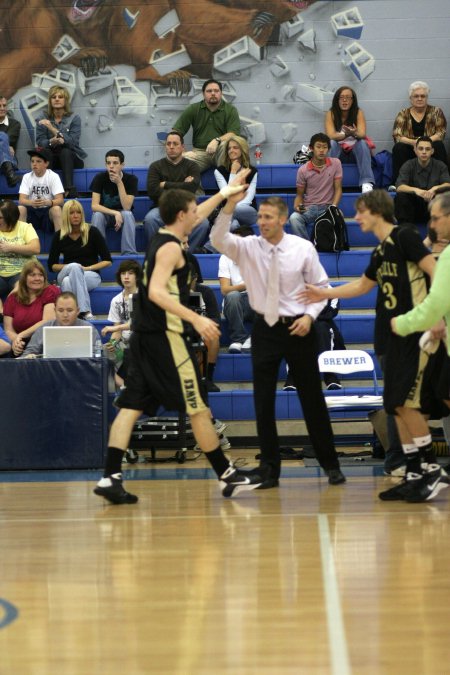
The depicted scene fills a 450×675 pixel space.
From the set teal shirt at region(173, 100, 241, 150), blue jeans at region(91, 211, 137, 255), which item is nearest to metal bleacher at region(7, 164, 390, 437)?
blue jeans at region(91, 211, 137, 255)

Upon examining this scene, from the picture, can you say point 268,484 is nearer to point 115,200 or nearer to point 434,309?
point 434,309

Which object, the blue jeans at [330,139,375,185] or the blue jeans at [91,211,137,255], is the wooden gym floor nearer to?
the blue jeans at [91,211,137,255]

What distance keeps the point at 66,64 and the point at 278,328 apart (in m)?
8.54

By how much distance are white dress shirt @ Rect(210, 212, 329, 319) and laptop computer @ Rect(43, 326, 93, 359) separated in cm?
225

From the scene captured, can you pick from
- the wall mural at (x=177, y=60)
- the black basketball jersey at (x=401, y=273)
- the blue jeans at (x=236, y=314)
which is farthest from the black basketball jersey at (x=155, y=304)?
the wall mural at (x=177, y=60)

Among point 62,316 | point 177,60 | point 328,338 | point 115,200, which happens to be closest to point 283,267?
point 62,316

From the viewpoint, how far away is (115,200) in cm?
1282

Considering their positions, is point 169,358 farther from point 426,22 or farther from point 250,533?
point 426,22

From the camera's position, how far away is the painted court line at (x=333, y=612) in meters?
3.22

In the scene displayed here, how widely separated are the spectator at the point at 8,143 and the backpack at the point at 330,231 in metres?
3.67

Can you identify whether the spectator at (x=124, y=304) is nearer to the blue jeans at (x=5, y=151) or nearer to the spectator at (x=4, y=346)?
the spectator at (x=4, y=346)

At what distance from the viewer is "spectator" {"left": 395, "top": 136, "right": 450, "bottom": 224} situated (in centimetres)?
1238

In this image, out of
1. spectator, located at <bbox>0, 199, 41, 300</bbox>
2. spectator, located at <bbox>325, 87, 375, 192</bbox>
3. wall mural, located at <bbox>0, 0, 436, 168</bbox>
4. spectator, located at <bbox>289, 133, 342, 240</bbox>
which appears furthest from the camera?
wall mural, located at <bbox>0, 0, 436, 168</bbox>

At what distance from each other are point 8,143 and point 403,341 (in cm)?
818
